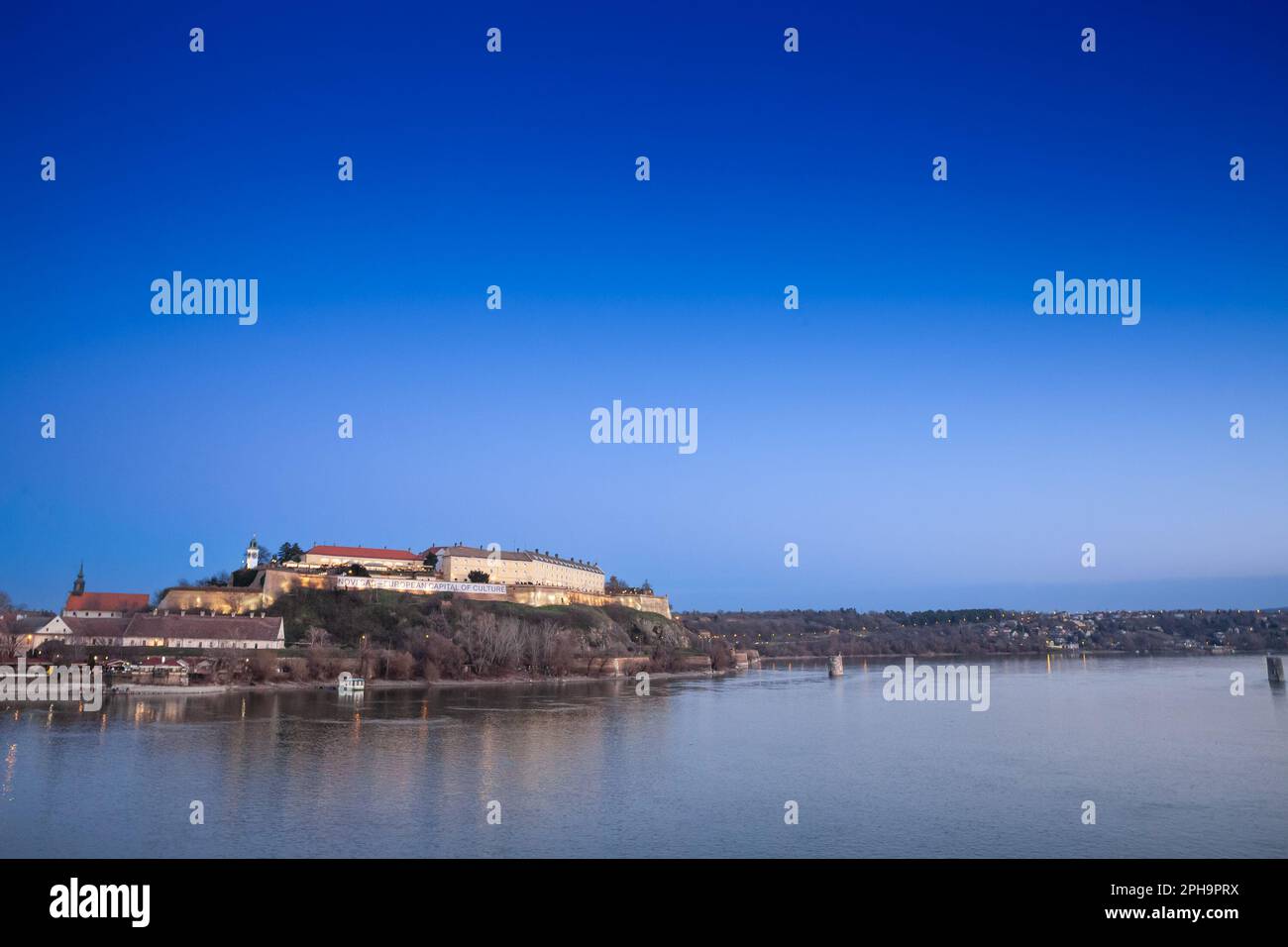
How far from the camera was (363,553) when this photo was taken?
2940 inches

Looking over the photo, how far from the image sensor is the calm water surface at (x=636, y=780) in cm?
1703

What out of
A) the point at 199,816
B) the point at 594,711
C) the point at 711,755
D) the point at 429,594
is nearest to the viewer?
the point at 199,816

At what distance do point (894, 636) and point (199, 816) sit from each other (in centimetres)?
11807

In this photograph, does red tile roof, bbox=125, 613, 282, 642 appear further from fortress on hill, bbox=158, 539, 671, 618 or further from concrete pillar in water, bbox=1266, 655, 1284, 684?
concrete pillar in water, bbox=1266, 655, 1284, 684

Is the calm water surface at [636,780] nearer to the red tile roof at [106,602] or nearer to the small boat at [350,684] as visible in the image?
the small boat at [350,684]

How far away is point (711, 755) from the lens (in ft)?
90.7

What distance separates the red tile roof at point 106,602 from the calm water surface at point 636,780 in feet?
70.8

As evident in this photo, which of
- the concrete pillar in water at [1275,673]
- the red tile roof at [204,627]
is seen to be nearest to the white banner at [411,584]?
the red tile roof at [204,627]

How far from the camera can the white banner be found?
6662 cm

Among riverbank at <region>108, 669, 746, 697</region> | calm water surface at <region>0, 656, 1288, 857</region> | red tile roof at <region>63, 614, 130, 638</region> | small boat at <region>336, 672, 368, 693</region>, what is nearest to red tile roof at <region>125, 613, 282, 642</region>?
red tile roof at <region>63, 614, 130, 638</region>
